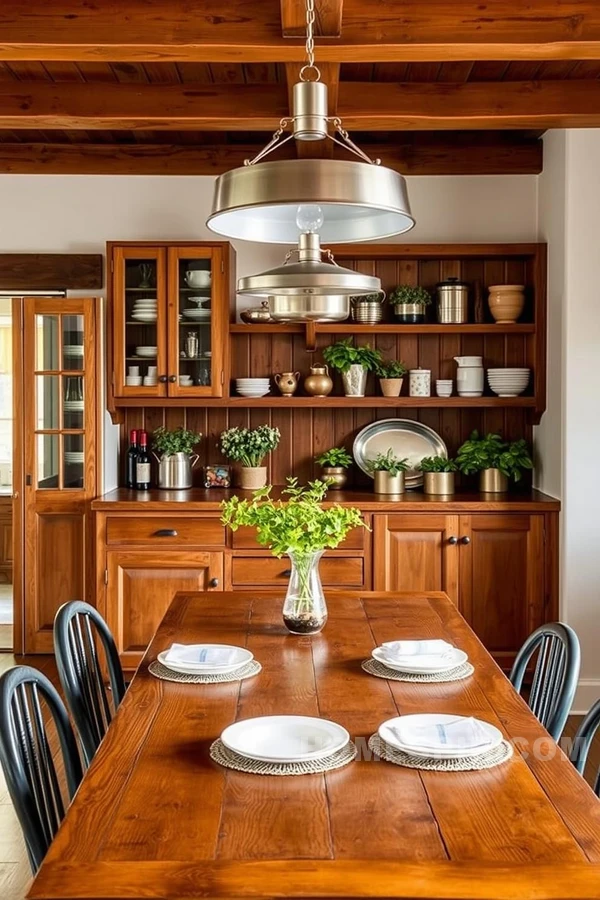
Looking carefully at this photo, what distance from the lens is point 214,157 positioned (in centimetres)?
527

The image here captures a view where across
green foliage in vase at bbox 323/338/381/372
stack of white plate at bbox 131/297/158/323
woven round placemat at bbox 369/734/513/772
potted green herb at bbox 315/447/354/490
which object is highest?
stack of white plate at bbox 131/297/158/323

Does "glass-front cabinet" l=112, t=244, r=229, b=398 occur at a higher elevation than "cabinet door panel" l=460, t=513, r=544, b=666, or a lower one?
higher

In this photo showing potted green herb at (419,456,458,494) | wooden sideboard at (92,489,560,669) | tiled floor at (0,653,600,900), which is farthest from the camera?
potted green herb at (419,456,458,494)

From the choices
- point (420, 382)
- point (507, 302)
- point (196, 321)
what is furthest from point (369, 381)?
point (196, 321)

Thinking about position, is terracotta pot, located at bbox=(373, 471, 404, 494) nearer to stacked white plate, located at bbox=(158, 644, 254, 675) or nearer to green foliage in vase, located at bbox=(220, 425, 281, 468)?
green foliage in vase, located at bbox=(220, 425, 281, 468)

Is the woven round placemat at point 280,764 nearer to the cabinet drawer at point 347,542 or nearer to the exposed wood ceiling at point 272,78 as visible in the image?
the exposed wood ceiling at point 272,78

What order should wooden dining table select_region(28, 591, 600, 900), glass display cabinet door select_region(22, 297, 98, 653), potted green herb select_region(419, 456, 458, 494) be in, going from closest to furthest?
1. wooden dining table select_region(28, 591, 600, 900)
2. potted green herb select_region(419, 456, 458, 494)
3. glass display cabinet door select_region(22, 297, 98, 653)

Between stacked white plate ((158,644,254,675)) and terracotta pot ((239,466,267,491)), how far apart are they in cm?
256

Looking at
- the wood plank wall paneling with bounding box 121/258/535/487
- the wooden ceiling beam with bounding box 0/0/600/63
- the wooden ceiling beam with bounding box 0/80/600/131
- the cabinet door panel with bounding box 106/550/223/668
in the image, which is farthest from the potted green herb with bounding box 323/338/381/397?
the wooden ceiling beam with bounding box 0/0/600/63

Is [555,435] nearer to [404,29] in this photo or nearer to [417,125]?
[417,125]

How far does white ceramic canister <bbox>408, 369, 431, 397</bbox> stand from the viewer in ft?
17.0

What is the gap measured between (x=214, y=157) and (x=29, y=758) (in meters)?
3.97

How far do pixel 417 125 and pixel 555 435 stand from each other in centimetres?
161

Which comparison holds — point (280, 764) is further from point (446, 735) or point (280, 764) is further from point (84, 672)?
point (84, 672)
